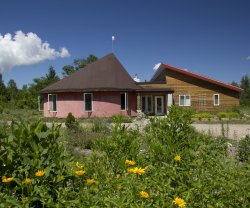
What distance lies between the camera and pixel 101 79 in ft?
106

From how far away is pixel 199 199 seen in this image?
319cm

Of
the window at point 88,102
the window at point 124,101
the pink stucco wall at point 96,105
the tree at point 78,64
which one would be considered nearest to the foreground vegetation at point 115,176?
the pink stucco wall at point 96,105

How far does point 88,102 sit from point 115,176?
27907mm

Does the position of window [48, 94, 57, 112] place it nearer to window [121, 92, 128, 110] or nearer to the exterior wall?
window [121, 92, 128, 110]

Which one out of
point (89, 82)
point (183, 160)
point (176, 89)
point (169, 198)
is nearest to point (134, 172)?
point (169, 198)

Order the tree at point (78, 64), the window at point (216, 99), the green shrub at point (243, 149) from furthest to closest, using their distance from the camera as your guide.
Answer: the tree at point (78, 64), the window at point (216, 99), the green shrub at point (243, 149)

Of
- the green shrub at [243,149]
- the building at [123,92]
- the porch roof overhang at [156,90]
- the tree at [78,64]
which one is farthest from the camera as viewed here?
the tree at [78,64]

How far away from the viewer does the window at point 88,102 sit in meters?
31.4

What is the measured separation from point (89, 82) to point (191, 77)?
35.0 feet

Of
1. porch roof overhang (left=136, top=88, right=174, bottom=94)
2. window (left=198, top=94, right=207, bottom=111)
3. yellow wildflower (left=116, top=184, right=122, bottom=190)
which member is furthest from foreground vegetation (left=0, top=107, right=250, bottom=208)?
window (left=198, top=94, right=207, bottom=111)

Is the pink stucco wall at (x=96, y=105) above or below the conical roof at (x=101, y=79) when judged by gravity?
below

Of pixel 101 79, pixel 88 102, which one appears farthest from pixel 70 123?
pixel 101 79

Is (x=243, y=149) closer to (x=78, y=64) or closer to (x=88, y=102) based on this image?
(x=88, y=102)

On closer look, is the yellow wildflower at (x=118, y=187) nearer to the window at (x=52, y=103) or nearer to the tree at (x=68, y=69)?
the window at (x=52, y=103)
